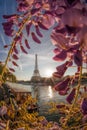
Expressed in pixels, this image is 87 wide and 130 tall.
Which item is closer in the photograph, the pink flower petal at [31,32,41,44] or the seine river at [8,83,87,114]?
the pink flower petal at [31,32,41,44]

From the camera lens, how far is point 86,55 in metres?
0.53

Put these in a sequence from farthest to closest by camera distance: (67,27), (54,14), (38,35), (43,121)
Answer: (43,121), (38,35), (54,14), (67,27)

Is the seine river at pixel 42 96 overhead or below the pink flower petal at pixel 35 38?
below

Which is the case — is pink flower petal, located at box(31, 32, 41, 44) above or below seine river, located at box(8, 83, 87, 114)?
above

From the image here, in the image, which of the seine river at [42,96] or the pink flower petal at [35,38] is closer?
the pink flower petal at [35,38]

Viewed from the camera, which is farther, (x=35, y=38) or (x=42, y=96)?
(x=42, y=96)

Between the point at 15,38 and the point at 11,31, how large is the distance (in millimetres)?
24

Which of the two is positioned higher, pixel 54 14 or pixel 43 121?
pixel 54 14

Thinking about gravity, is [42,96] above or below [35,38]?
below

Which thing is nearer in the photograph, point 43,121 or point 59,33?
point 59,33

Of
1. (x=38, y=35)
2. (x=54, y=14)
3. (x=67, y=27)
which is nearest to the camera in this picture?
(x=67, y=27)

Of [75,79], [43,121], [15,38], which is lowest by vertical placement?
[43,121]

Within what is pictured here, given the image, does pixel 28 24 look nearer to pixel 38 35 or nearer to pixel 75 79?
pixel 38 35

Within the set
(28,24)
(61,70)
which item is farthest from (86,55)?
(28,24)
